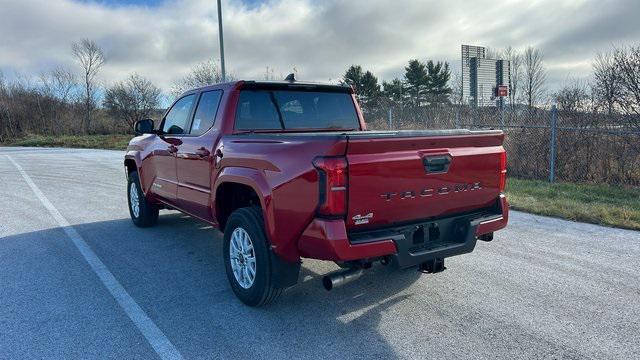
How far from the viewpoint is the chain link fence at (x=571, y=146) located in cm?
941

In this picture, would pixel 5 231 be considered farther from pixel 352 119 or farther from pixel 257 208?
pixel 352 119

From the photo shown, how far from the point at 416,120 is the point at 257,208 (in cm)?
1294

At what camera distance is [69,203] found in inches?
344

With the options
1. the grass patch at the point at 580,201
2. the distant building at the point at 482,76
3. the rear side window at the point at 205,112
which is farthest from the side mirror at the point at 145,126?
the distant building at the point at 482,76

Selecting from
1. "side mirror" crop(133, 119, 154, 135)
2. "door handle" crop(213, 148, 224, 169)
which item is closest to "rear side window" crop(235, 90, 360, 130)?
"door handle" crop(213, 148, 224, 169)

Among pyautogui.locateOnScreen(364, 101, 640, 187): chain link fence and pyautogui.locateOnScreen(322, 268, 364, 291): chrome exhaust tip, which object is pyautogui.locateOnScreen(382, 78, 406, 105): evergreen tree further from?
pyautogui.locateOnScreen(322, 268, 364, 291): chrome exhaust tip

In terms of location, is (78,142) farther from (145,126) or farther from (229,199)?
(229,199)

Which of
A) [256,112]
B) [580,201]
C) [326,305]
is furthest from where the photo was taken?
[580,201]

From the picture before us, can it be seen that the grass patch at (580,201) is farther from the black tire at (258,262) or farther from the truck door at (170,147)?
the truck door at (170,147)

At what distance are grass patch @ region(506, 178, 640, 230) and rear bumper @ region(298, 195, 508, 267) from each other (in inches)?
146

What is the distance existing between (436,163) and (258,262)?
159 cm

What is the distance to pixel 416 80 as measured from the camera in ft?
145

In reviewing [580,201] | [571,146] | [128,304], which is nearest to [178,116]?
[128,304]

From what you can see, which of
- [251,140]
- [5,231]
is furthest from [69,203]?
[251,140]
